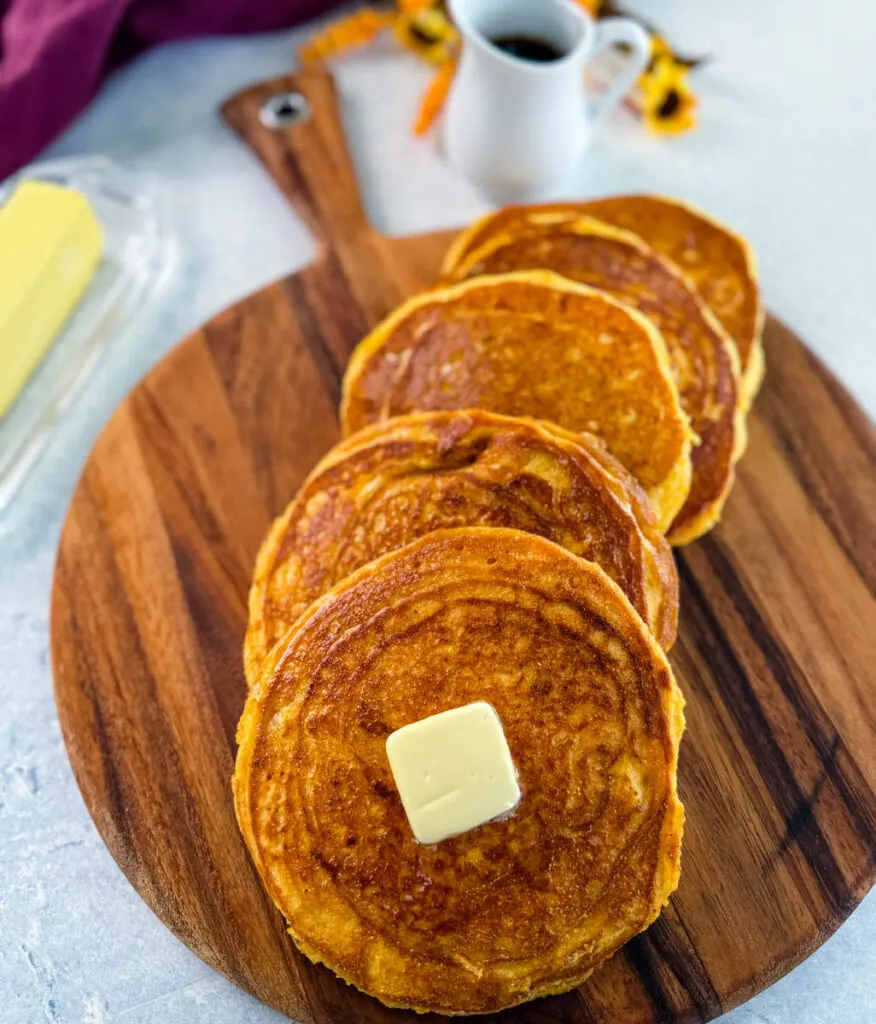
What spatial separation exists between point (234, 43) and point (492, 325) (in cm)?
181

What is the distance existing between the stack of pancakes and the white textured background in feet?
1.42

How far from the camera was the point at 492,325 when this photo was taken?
8.14 ft

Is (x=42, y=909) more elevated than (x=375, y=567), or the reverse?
(x=375, y=567)

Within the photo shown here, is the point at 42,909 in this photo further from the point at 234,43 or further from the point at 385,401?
the point at 234,43

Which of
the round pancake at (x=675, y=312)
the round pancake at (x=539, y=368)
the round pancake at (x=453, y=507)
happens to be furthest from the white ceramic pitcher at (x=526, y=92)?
the round pancake at (x=453, y=507)

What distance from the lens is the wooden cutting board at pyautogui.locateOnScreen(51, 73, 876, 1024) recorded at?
2.13 meters

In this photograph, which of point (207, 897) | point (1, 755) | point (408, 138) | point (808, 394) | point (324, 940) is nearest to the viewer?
point (324, 940)

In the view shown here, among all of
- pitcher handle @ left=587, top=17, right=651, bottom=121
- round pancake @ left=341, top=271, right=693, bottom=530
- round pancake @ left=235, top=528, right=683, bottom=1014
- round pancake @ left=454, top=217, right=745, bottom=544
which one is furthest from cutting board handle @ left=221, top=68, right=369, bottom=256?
round pancake @ left=235, top=528, right=683, bottom=1014

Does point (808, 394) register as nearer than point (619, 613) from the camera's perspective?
No

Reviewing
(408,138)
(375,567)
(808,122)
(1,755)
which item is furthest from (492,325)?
(808,122)

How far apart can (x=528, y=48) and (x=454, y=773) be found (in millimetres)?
1992

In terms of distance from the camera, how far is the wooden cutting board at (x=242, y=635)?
2.13m

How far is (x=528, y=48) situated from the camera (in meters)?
2.92

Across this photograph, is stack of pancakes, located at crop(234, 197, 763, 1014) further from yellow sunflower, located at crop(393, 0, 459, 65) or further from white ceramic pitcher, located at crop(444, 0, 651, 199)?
yellow sunflower, located at crop(393, 0, 459, 65)
